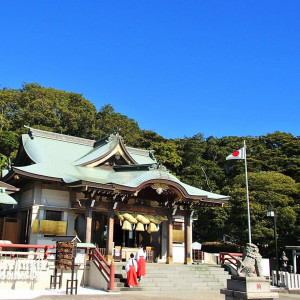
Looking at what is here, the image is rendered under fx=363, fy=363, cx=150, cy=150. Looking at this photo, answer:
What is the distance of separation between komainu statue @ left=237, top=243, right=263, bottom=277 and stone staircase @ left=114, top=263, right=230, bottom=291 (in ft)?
21.3

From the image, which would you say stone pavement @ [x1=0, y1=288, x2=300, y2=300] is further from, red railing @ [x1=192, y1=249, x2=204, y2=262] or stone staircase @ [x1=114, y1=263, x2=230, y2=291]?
red railing @ [x1=192, y1=249, x2=204, y2=262]

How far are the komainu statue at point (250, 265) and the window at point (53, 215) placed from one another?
12028 millimetres

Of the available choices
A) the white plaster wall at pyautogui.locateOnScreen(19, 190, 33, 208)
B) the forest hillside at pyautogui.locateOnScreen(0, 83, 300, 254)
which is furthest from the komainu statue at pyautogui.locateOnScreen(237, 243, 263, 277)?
the forest hillside at pyautogui.locateOnScreen(0, 83, 300, 254)

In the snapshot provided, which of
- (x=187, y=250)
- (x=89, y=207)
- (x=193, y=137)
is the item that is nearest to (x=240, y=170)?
(x=193, y=137)

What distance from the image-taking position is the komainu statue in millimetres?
10875

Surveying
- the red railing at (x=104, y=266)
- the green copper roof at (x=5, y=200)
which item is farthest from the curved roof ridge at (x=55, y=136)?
the red railing at (x=104, y=266)

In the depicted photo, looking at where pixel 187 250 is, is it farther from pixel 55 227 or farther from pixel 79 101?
pixel 79 101

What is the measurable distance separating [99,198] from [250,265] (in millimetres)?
10667

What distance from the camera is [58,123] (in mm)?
52562

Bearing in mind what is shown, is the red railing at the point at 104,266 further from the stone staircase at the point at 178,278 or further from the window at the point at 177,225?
the window at the point at 177,225

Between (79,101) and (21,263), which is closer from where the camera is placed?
(21,263)

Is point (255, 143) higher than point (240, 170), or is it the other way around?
point (255, 143)

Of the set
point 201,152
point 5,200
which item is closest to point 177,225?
point 5,200

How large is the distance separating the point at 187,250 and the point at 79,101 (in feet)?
139
